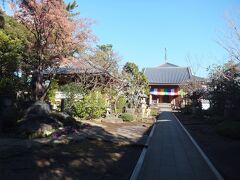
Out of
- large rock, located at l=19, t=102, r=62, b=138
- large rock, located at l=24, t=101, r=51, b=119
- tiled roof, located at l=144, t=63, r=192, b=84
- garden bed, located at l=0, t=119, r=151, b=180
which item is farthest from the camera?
tiled roof, located at l=144, t=63, r=192, b=84

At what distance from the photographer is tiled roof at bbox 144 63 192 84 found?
52.4 m

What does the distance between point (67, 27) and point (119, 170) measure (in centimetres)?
957

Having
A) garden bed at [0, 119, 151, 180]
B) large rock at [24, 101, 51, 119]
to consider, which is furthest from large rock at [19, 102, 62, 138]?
garden bed at [0, 119, 151, 180]

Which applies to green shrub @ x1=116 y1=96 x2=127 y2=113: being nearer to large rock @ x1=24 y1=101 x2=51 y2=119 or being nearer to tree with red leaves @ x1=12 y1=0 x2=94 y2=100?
tree with red leaves @ x1=12 y1=0 x2=94 y2=100

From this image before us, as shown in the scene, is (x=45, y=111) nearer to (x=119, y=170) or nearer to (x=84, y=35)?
(x=84, y=35)

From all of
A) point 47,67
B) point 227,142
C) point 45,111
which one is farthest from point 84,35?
point 227,142

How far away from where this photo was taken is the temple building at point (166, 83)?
52.5m

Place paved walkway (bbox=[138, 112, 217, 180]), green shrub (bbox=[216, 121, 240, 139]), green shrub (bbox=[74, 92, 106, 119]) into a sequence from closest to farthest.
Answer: paved walkway (bbox=[138, 112, 217, 180]) → green shrub (bbox=[216, 121, 240, 139]) → green shrub (bbox=[74, 92, 106, 119])

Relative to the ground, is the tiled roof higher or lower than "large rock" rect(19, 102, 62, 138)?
higher

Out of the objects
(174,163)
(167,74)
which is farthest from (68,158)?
(167,74)

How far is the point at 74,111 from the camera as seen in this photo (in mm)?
19875

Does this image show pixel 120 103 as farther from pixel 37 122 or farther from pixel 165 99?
pixel 165 99

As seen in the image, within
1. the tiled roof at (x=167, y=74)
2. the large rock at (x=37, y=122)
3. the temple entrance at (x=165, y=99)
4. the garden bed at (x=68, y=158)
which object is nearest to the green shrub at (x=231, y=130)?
the garden bed at (x=68, y=158)

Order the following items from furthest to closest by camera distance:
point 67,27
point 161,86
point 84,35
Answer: point 161,86
point 84,35
point 67,27
